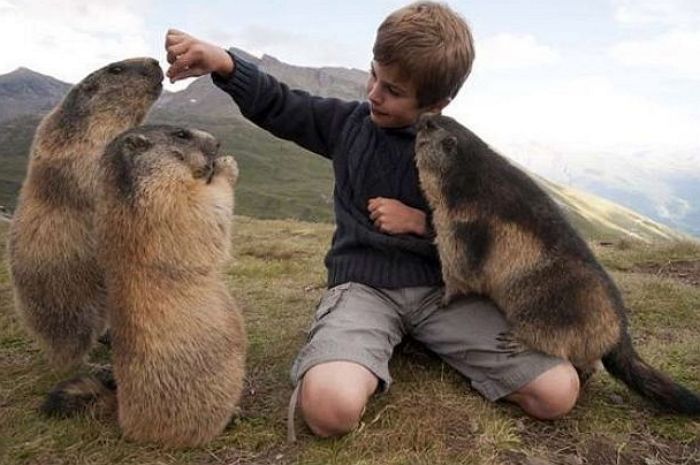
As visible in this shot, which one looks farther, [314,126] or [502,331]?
[314,126]

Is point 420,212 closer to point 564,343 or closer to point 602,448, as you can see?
point 564,343

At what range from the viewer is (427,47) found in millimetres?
5113

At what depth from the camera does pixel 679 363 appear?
588 centimetres

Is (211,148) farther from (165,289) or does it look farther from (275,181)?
(275,181)

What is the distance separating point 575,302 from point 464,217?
1.03 metres

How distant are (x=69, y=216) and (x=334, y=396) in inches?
116

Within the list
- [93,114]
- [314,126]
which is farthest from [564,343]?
[93,114]

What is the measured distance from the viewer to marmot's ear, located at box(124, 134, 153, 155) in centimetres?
443

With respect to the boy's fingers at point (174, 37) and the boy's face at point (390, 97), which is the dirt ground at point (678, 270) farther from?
the boy's fingers at point (174, 37)

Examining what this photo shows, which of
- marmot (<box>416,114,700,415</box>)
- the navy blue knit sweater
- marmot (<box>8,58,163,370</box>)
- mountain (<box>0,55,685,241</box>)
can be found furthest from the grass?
mountain (<box>0,55,685,241</box>)

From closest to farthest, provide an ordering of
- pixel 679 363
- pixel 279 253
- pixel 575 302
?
pixel 575 302, pixel 679 363, pixel 279 253

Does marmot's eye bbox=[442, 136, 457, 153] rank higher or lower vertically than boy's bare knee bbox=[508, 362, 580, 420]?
higher

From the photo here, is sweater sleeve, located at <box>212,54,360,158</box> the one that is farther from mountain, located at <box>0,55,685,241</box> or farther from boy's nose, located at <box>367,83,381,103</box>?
mountain, located at <box>0,55,685,241</box>

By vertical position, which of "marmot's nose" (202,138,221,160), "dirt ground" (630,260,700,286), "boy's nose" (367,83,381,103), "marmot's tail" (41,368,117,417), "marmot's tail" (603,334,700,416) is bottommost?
"dirt ground" (630,260,700,286)
